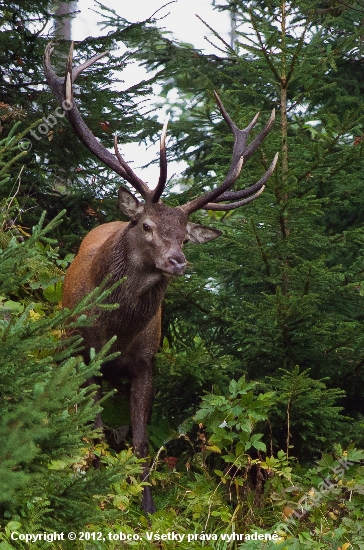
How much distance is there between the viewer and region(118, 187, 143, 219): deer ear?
5988mm

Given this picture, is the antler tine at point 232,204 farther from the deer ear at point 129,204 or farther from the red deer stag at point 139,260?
the deer ear at point 129,204

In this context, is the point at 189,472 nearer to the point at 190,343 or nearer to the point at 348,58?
the point at 190,343

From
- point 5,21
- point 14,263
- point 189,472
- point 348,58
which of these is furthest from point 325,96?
point 14,263

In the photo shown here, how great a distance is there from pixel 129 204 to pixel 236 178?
2.37 feet

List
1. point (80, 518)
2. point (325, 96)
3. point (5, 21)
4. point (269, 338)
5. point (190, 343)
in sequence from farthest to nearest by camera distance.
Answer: point (325, 96), point (5, 21), point (190, 343), point (269, 338), point (80, 518)

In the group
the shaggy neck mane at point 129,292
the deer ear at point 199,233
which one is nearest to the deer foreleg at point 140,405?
the shaggy neck mane at point 129,292

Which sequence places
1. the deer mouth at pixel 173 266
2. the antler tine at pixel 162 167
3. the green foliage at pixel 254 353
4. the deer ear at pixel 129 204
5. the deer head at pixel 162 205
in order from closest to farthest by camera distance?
the green foliage at pixel 254 353, the antler tine at pixel 162 167, the deer mouth at pixel 173 266, the deer head at pixel 162 205, the deer ear at pixel 129 204

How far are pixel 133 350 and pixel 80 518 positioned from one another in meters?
2.62

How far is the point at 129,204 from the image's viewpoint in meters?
6.03

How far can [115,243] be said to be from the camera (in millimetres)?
6023

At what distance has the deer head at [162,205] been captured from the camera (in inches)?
224

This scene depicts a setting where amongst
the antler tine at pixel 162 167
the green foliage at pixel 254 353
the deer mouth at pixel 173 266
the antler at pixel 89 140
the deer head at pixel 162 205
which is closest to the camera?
the green foliage at pixel 254 353

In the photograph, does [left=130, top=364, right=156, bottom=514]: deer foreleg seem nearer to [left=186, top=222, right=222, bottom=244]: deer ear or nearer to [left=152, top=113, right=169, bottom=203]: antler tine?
[left=186, top=222, right=222, bottom=244]: deer ear

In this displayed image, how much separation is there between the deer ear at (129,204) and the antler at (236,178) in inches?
11.9
